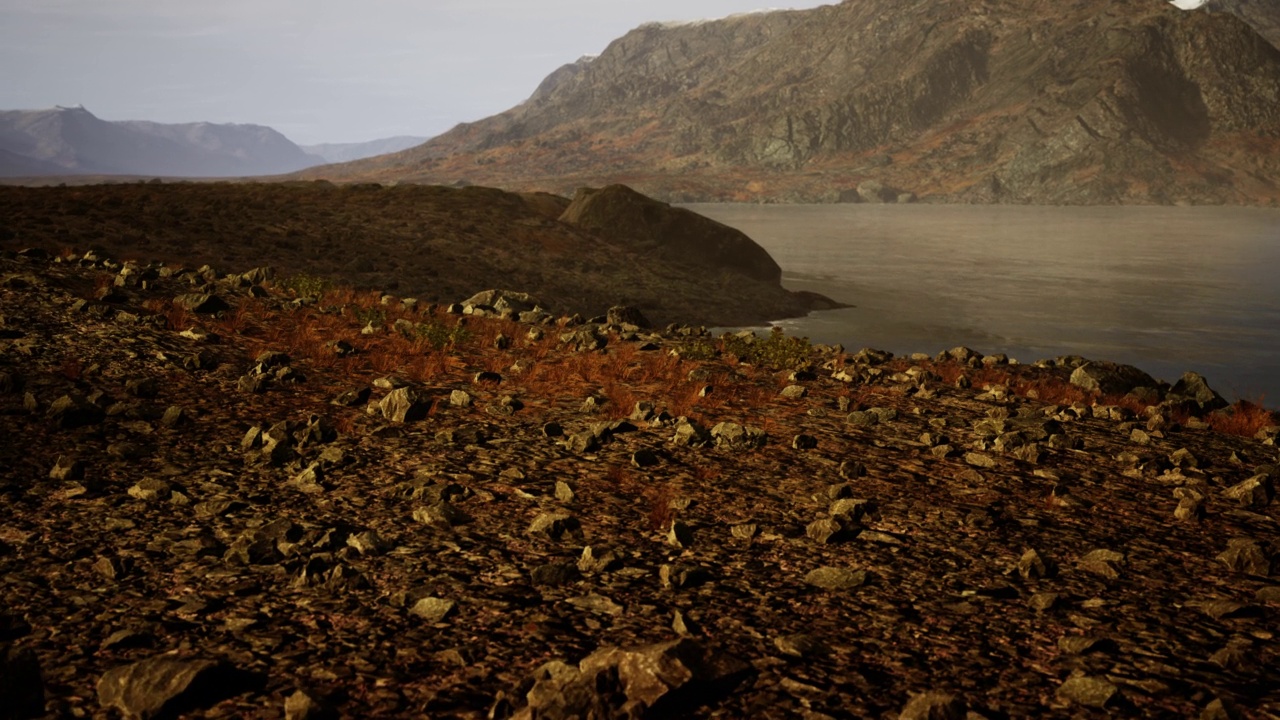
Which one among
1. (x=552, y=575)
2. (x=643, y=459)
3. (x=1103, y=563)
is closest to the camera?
(x=552, y=575)

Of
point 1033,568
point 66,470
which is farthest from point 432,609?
point 1033,568

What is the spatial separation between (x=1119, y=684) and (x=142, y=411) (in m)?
7.74

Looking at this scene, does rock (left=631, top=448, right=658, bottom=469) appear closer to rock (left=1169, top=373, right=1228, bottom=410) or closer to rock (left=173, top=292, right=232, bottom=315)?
rock (left=173, top=292, right=232, bottom=315)

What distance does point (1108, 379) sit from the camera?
1659cm

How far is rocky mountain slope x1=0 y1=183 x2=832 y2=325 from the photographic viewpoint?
27484 mm

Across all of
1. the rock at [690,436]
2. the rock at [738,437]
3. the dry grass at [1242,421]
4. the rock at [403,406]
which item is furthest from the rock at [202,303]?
the dry grass at [1242,421]

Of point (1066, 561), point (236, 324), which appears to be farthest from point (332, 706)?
point (236, 324)

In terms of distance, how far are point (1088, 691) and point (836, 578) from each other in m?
1.57

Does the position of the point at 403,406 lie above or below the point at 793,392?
above

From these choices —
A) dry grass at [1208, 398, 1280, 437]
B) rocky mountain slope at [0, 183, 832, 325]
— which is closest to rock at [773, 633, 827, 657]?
dry grass at [1208, 398, 1280, 437]

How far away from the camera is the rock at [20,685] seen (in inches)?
145

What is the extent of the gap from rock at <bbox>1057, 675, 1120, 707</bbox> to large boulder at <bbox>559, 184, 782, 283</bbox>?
34.4 m

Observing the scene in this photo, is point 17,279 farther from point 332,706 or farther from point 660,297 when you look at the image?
point 660,297

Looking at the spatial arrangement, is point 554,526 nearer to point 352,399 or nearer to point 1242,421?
point 352,399
